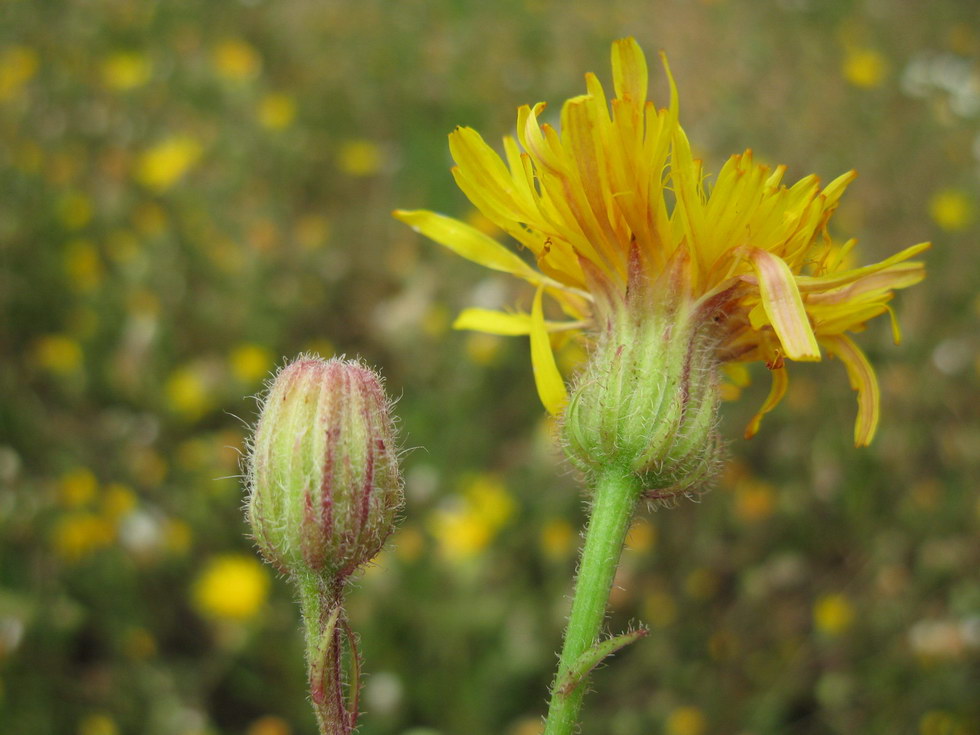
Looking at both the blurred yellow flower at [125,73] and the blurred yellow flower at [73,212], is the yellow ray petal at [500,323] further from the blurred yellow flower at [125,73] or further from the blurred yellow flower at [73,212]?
the blurred yellow flower at [125,73]

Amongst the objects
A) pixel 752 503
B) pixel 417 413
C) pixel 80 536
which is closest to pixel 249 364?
pixel 417 413

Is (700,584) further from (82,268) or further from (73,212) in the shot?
(73,212)

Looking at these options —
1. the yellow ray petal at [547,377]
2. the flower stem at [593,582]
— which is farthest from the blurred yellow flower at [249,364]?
the flower stem at [593,582]

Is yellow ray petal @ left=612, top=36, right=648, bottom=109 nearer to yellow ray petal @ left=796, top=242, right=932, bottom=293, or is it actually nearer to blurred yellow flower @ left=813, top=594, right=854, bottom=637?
yellow ray petal @ left=796, top=242, right=932, bottom=293

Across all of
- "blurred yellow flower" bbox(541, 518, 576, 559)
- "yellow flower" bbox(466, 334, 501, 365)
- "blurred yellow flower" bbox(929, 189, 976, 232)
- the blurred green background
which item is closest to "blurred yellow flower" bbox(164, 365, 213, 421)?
the blurred green background

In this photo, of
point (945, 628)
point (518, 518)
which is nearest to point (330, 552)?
point (518, 518)
